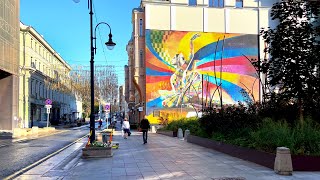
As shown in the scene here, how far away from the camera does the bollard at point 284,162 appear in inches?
430

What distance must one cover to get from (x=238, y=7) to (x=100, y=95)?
99.3ft

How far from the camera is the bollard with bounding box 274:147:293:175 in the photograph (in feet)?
35.8

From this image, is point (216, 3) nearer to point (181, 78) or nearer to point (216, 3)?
point (216, 3)

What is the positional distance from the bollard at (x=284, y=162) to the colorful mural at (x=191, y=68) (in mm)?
45144

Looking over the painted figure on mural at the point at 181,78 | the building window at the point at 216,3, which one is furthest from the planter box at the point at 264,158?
the building window at the point at 216,3

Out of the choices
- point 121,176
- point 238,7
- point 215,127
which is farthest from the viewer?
point 238,7

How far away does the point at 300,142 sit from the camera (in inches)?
476

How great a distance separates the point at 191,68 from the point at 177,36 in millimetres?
5100

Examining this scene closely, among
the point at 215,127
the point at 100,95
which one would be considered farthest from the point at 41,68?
the point at 215,127

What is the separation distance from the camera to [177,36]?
194 ft

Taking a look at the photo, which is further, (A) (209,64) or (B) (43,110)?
(B) (43,110)

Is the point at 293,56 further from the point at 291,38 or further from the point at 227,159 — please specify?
the point at 227,159

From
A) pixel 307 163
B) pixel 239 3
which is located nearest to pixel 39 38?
pixel 239 3

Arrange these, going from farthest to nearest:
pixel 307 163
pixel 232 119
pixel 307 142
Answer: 1. pixel 232 119
2. pixel 307 142
3. pixel 307 163
